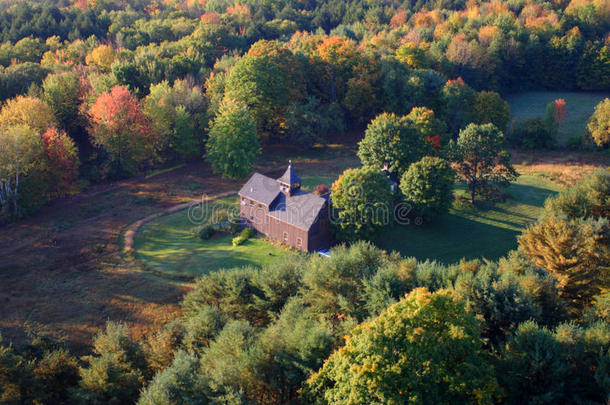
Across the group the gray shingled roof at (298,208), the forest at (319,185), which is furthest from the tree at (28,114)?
A: the gray shingled roof at (298,208)

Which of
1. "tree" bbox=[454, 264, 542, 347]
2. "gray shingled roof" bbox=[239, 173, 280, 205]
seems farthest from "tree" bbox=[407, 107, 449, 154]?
"tree" bbox=[454, 264, 542, 347]

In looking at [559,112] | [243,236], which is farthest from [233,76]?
[559,112]

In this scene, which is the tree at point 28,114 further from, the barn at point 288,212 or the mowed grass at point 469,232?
the mowed grass at point 469,232

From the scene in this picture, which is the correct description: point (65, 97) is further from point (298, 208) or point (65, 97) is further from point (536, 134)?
point (536, 134)

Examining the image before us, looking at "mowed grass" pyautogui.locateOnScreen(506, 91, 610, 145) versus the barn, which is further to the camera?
"mowed grass" pyautogui.locateOnScreen(506, 91, 610, 145)

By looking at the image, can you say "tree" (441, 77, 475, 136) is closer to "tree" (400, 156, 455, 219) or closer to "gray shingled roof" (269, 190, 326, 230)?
"tree" (400, 156, 455, 219)

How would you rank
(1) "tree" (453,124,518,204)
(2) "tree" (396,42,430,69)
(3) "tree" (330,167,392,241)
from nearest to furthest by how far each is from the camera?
(3) "tree" (330,167,392,241), (1) "tree" (453,124,518,204), (2) "tree" (396,42,430,69)

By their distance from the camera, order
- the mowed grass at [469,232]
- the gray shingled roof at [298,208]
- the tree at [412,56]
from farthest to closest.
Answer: the tree at [412,56], the mowed grass at [469,232], the gray shingled roof at [298,208]

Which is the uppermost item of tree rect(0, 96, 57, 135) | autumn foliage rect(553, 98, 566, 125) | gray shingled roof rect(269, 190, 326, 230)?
tree rect(0, 96, 57, 135)
